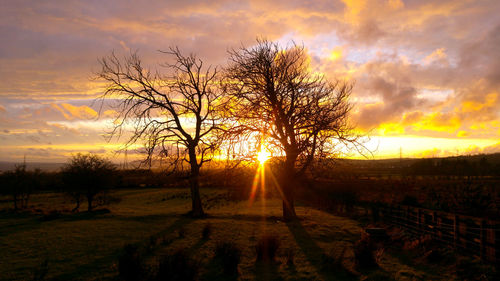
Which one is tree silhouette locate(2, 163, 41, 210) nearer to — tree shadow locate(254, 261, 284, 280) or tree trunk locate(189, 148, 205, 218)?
tree trunk locate(189, 148, 205, 218)

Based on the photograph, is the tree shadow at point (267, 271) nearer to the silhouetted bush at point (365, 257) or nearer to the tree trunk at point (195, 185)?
the silhouetted bush at point (365, 257)

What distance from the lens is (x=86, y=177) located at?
3272cm

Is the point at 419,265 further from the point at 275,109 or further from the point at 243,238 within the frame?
the point at 275,109

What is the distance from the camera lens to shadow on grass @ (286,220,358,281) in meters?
10.3

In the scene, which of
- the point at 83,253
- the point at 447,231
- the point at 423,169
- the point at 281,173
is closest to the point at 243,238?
the point at 281,173

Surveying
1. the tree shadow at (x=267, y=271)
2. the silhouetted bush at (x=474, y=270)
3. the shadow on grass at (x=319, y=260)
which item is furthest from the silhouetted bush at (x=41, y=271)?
the silhouetted bush at (x=474, y=270)

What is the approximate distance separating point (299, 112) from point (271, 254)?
9.63m

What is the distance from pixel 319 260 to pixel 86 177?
2846 centimetres

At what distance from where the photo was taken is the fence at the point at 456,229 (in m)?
11.3

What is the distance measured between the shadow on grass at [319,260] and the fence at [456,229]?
5.43m

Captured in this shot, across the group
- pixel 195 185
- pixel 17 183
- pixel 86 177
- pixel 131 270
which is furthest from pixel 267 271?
pixel 17 183

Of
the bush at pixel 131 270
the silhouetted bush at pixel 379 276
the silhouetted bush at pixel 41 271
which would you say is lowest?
the silhouetted bush at pixel 379 276

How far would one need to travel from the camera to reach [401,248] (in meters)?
14.5

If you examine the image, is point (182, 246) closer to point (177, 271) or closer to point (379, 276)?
point (177, 271)
